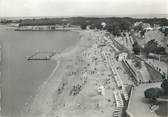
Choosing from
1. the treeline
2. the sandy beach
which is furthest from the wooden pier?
the treeline

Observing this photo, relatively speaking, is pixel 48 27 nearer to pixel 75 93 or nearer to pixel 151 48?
pixel 151 48

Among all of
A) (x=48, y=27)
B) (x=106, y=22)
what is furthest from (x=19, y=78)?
(x=48, y=27)

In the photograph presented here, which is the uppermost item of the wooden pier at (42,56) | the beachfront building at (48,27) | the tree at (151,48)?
the tree at (151,48)

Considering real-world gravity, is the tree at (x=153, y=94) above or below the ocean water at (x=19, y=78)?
above

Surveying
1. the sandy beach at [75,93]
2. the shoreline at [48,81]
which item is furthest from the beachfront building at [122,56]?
the shoreline at [48,81]

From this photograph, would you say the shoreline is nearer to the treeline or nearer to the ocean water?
the ocean water

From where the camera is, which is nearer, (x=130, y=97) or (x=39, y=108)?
(x=130, y=97)

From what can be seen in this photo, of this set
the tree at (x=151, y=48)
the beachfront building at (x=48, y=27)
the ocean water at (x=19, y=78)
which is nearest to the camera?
the ocean water at (x=19, y=78)

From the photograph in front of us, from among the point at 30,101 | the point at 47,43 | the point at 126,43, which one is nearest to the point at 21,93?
the point at 30,101

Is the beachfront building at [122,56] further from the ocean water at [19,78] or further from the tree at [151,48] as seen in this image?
the ocean water at [19,78]

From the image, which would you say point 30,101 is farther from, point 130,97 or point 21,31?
point 21,31

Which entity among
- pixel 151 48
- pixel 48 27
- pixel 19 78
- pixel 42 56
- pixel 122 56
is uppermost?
pixel 151 48
